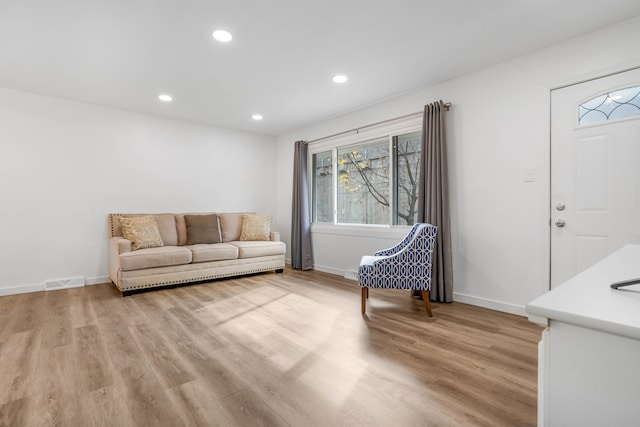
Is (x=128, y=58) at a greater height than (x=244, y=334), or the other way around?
(x=128, y=58)

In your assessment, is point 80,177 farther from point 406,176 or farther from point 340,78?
point 406,176

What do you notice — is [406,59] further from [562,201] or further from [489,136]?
[562,201]

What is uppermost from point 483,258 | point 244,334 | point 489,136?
point 489,136

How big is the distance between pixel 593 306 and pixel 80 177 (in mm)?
5255

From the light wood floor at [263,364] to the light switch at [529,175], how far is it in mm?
1307

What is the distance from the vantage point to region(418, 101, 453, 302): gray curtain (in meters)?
3.33

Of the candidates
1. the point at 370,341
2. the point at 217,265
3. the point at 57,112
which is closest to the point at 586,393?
the point at 370,341

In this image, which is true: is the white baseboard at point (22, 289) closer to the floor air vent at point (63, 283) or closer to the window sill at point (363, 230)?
the floor air vent at point (63, 283)

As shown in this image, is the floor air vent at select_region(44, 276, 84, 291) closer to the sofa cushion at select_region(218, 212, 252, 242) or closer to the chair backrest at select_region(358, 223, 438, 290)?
the sofa cushion at select_region(218, 212, 252, 242)

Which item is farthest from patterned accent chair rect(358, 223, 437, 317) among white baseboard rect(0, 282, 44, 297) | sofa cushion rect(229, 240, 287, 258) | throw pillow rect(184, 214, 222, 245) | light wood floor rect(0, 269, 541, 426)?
white baseboard rect(0, 282, 44, 297)

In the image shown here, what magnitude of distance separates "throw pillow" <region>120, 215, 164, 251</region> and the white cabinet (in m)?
4.45

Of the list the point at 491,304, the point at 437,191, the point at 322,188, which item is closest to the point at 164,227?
the point at 322,188

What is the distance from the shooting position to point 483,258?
3.21 m

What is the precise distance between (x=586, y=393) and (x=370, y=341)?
1.93 metres
